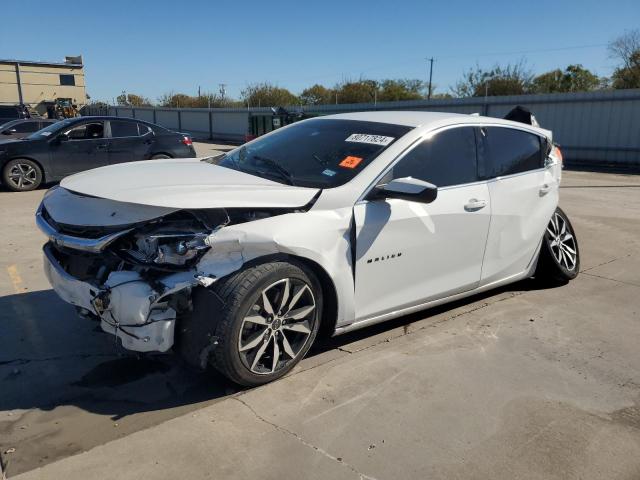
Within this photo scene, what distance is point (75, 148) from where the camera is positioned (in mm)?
10664

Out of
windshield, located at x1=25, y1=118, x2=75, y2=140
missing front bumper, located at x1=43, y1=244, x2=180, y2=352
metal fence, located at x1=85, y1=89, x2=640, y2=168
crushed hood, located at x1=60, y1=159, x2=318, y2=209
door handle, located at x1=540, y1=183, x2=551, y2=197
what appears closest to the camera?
missing front bumper, located at x1=43, y1=244, x2=180, y2=352

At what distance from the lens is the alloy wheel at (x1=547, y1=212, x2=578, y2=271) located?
5.18 meters

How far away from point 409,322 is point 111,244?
7.81 feet

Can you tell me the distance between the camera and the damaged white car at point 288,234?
294 cm

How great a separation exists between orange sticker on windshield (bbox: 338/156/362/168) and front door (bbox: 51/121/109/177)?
8.38m

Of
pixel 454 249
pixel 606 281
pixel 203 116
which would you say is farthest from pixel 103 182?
pixel 203 116

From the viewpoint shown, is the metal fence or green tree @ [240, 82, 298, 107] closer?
the metal fence

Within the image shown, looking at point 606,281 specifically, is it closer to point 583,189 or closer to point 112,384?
point 112,384

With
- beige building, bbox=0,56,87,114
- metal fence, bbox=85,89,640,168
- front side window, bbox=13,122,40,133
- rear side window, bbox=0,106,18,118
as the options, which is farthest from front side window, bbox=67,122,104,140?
beige building, bbox=0,56,87,114

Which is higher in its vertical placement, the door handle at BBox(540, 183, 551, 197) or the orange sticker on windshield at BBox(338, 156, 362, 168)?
the orange sticker on windshield at BBox(338, 156, 362, 168)

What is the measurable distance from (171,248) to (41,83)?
63.4 meters

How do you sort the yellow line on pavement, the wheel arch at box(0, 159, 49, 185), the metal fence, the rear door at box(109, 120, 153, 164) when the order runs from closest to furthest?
the yellow line on pavement
the wheel arch at box(0, 159, 49, 185)
the rear door at box(109, 120, 153, 164)
the metal fence

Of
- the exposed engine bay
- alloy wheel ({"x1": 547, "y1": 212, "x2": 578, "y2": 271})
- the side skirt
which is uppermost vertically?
the exposed engine bay

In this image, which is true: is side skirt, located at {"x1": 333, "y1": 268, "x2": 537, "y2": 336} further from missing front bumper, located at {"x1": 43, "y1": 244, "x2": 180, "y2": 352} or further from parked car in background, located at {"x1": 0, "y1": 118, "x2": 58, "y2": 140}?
parked car in background, located at {"x1": 0, "y1": 118, "x2": 58, "y2": 140}
